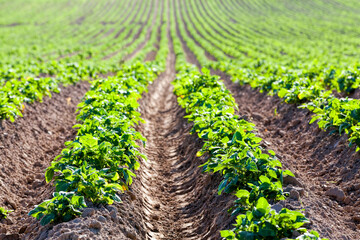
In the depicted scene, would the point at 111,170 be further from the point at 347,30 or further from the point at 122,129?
the point at 347,30

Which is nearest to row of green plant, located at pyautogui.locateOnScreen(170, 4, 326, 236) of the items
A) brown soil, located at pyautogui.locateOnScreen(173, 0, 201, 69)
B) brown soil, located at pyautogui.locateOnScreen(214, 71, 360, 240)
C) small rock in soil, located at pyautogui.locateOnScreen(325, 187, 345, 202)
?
brown soil, located at pyautogui.locateOnScreen(214, 71, 360, 240)

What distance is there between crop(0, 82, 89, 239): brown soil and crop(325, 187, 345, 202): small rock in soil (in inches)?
Answer: 164

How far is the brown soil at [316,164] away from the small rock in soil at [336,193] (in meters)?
0.03

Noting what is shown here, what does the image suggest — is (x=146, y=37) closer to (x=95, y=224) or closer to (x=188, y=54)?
(x=188, y=54)

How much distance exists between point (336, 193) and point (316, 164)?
1.37 m

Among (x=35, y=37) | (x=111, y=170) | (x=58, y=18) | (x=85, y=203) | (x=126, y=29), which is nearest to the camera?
(x=85, y=203)

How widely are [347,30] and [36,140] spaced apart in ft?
132

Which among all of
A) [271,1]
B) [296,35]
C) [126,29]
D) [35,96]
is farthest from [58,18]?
[35,96]

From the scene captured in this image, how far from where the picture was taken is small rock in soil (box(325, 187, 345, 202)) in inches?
202

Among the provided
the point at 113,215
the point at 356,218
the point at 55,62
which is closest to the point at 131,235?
the point at 113,215

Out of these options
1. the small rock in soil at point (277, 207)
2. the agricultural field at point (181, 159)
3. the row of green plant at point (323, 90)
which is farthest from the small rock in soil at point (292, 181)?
the row of green plant at point (323, 90)

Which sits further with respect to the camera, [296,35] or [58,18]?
[58,18]

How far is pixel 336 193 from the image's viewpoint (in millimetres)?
5180

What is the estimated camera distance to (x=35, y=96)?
378 inches
